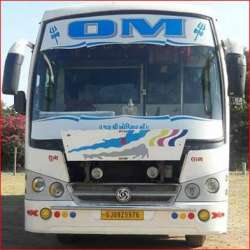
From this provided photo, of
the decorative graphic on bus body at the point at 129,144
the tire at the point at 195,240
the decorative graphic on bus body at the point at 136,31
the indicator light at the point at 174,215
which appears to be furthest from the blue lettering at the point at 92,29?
the tire at the point at 195,240

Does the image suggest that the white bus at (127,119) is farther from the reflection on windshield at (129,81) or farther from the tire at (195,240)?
the tire at (195,240)

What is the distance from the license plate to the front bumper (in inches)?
1.6

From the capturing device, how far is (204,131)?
26.7 feet

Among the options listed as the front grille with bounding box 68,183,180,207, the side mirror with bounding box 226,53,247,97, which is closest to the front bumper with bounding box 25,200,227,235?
the front grille with bounding box 68,183,180,207

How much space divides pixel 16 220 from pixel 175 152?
6.12m

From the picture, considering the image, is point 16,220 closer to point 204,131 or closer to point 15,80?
point 15,80

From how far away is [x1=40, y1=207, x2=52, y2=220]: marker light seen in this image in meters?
8.09

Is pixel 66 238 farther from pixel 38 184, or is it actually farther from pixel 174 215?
pixel 174 215

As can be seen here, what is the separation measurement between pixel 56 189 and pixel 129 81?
5.98ft

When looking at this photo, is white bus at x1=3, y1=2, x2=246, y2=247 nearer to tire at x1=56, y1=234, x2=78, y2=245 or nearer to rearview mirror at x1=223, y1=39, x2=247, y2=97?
rearview mirror at x1=223, y1=39, x2=247, y2=97

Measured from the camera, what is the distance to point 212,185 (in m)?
8.09

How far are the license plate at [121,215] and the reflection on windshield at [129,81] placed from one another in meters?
1.34

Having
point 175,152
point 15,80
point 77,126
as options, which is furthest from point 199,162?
point 15,80

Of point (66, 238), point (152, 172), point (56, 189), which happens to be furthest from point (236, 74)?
point (66, 238)
